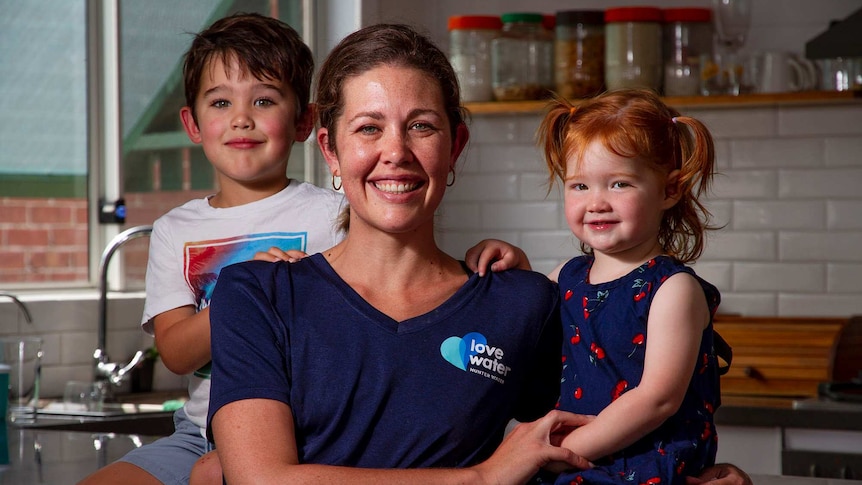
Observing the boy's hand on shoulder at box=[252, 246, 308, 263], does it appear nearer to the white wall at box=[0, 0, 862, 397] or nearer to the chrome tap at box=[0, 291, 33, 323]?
the chrome tap at box=[0, 291, 33, 323]

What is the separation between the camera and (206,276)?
2.05m

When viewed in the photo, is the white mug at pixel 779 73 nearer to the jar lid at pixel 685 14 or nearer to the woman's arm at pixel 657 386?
the jar lid at pixel 685 14

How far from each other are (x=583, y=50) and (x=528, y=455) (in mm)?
2802

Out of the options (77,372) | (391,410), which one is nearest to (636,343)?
(391,410)

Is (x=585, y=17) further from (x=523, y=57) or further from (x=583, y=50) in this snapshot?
(x=523, y=57)

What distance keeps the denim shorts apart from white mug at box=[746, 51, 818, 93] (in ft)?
8.55

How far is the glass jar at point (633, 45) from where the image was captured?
13.2 feet

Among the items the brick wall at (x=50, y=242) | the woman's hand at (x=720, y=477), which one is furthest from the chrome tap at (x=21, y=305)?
the woman's hand at (x=720, y=477)

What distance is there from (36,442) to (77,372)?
948 mm

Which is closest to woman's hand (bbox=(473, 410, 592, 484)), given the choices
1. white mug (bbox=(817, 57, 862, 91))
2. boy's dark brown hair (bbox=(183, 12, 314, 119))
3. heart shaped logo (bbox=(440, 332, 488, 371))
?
heart shaped logo (bbox=(440, 332, 488, 371))

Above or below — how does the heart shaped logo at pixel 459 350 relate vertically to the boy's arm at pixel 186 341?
above

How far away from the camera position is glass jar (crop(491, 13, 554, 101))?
4.20 m

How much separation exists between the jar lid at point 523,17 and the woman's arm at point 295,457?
2831 mm

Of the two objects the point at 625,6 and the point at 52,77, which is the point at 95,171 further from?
the point at 625,6
